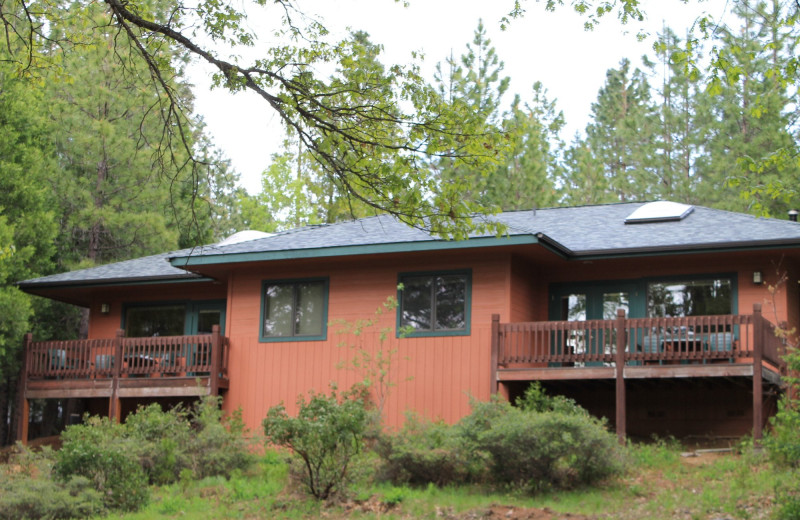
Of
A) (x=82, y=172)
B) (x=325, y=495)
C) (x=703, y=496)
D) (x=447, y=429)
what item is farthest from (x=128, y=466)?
(x=82, y=172)

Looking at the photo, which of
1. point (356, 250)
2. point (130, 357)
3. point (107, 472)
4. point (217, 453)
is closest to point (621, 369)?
point (356, 250)

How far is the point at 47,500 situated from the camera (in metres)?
12.1

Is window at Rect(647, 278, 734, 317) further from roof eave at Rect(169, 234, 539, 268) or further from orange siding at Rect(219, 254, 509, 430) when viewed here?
roof eave at Rect(169, 234, 539, 268)

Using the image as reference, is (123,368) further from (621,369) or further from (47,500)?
(621,369)

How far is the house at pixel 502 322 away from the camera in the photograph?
53.3 ft

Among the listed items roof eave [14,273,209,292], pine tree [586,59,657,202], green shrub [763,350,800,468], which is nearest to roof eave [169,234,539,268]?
roof eave [14,273,209,292]

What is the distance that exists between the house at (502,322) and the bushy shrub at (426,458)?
3.04 meters

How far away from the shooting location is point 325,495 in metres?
12.9

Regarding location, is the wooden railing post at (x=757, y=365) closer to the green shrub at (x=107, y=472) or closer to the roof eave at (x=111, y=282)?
the green shrub at (x=107, y=472)

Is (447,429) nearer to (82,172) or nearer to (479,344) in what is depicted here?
(479,344)

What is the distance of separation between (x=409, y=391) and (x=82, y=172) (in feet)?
39.2

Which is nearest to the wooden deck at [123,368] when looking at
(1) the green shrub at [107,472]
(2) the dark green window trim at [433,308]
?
(2) the dark green window trim at [433,308]

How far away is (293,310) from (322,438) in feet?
22.2

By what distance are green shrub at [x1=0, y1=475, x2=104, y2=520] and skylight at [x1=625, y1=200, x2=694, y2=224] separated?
11.2 meters
